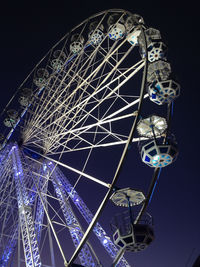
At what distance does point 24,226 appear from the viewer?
32.6ft

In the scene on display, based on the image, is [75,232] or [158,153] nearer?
[158,153]

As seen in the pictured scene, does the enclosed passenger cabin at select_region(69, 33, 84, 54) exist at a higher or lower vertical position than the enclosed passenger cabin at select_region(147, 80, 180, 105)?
higher

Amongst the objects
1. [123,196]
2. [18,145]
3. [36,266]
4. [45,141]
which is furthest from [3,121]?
[123,196]

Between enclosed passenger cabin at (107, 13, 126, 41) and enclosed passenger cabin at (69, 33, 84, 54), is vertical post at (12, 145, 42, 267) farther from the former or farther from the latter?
enclosed passenger cabin at (107, 13, 126, 41)

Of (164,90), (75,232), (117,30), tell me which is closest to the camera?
(164,90)

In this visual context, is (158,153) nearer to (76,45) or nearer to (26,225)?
(26,225)

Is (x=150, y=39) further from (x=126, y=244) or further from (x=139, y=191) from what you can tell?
(x=126, y=244)

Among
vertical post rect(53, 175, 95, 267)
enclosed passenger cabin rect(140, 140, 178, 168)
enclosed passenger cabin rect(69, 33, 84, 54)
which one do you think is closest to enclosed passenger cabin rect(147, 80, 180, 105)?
enclosed passenger cabin rect(140, 140, 178, 168)

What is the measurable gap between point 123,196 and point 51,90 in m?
8.54

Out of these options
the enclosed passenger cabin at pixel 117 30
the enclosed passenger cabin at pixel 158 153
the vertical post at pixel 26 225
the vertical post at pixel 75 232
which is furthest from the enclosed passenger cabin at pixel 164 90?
the vertical post at pixel 26 225

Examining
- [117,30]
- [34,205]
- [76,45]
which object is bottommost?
[34,205]

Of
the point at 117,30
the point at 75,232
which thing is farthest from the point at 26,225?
the point at 117,30

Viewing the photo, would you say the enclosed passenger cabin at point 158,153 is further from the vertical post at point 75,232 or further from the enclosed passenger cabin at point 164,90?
the vertical post at point 75,232

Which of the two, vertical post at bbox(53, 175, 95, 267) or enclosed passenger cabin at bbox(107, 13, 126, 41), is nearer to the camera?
vertical post at bbox(53, 175, 95, 267)
